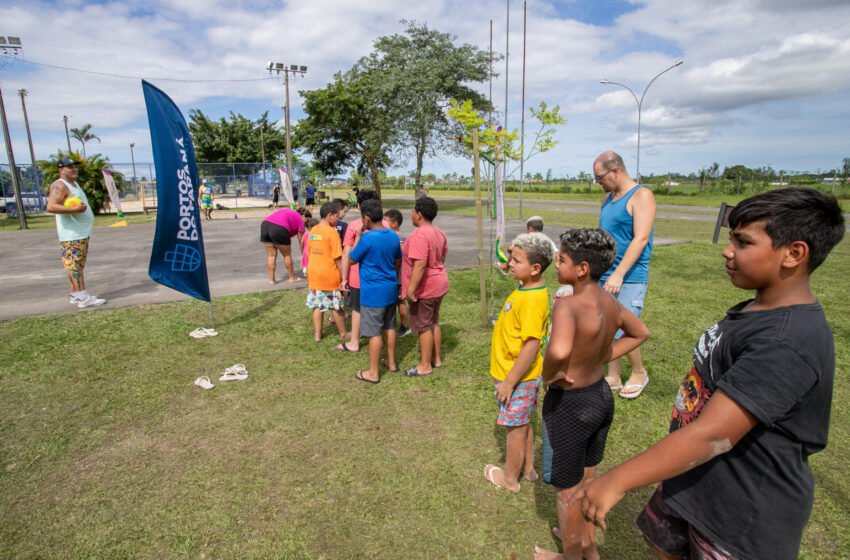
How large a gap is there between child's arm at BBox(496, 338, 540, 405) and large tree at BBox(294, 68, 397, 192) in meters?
29.0

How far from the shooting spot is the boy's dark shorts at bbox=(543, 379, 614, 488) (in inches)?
80.3

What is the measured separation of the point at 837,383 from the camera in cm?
436

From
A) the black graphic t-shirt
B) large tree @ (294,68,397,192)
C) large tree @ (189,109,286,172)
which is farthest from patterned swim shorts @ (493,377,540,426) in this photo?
large tree @ (189,109,286,172)

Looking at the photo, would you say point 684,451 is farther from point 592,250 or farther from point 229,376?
point 229,376

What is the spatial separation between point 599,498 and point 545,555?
1.51 metres

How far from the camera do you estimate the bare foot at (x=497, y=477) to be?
291 cm

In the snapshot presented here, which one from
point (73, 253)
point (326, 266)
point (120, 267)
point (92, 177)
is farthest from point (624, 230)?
point (92, 177)

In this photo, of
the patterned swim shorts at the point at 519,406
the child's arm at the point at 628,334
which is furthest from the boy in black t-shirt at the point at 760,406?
the patterned swim shorts at the point at 519,406

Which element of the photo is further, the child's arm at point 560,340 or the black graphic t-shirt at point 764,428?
the child's arm at point 560,340

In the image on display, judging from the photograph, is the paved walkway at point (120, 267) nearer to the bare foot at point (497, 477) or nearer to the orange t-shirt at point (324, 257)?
the orange t-shirt at point (324, 257)

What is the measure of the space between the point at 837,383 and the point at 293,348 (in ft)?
17.9

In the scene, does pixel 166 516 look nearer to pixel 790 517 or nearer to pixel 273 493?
pixel 273 493

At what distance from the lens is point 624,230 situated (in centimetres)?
366

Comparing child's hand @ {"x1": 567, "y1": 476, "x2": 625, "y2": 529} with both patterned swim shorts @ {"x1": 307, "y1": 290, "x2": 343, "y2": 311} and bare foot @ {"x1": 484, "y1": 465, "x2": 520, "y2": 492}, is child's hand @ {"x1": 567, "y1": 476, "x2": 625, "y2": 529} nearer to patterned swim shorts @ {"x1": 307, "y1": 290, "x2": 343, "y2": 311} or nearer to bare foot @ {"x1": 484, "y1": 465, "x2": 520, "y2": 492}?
bare foot @ {"x1": 484, "y1": 465, "x2": 520, "y2": 492}
